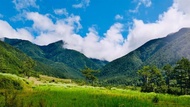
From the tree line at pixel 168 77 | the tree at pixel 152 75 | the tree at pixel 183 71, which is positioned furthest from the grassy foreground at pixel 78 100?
the tree at pixel 152 75

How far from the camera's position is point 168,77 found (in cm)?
10394

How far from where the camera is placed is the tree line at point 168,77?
83375mm

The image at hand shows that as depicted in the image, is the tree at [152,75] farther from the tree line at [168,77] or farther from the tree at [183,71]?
the tree at [183,71]

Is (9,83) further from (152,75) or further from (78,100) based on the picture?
(152,75)

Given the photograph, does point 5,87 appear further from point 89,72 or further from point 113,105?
point 89,72

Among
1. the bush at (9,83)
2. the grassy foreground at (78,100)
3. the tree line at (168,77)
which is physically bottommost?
the grassy foreground at (78,100)

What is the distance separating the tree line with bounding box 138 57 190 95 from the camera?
83375 millimetres

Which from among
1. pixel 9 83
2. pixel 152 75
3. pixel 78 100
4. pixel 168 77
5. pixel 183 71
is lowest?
pixel 78 100

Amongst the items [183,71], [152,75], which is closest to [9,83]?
[183,71]

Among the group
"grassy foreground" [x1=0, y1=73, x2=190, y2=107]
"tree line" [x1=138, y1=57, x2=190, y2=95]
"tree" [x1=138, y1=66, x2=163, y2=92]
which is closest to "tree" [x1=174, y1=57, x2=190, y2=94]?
"tree line" [x1=138, y1=57, x2=190, y2=95]

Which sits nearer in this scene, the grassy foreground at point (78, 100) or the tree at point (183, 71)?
the grassy foreground at point (78, 100)

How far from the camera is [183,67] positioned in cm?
8406

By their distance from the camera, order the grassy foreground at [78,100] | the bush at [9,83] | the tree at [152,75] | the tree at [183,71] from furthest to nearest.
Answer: the tree at [152,75]
the tree at [183,71]
the bush at [9,83]
the grassy foreground at [78,100]

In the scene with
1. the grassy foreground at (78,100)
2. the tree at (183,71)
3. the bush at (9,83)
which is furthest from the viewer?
the tree at (183,71)
